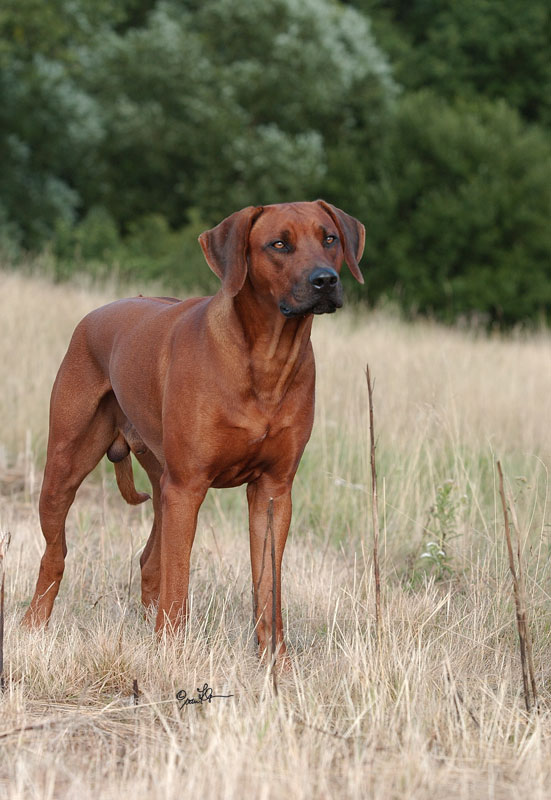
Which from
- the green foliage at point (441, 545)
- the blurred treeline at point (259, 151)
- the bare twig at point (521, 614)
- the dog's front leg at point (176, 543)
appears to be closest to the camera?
the bare twig at point (521, 614)

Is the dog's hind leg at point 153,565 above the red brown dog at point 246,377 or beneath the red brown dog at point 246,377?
beneath

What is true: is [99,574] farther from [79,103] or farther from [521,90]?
[521,90]

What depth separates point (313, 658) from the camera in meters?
3.71

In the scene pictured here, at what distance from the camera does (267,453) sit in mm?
3701

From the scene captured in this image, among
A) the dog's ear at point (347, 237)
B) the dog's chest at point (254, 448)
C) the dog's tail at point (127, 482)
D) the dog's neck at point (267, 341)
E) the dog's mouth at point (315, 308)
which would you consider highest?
the dog's ear at point (347, 237)

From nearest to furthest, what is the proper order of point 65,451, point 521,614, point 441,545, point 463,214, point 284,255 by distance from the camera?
point 521,614, point 284,255, point 65,451, point 441,545, point 463,214

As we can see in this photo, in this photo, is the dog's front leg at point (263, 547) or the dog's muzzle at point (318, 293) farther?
the dog's front leg at point (263, 547)

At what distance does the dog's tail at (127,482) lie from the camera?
15.3 ft

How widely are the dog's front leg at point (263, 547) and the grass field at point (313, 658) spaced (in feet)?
0.41

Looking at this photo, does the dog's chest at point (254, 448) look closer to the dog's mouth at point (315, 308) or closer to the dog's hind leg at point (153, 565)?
the dog's mouth at point (315, 308)

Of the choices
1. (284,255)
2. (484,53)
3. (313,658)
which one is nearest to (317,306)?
(284,255)
